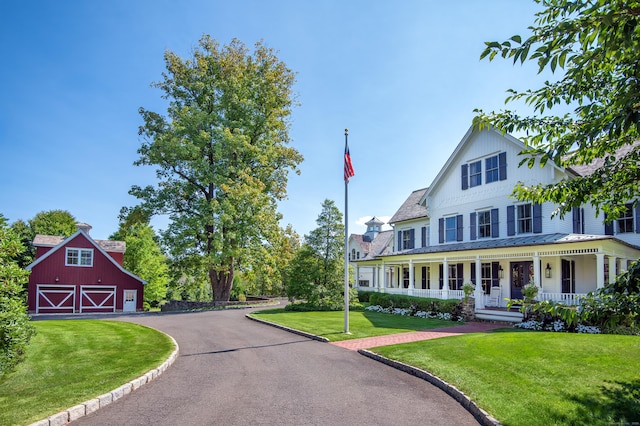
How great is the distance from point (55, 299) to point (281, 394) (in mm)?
30801

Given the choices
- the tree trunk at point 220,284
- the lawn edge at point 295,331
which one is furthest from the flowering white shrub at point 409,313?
the tree trunk at point 220,284

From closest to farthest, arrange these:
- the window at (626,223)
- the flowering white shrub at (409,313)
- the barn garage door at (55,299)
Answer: the window at (626,223) < the flowering white shrub at (409,313) < the barn garage door at (55,299)

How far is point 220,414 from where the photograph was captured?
641 centimetres

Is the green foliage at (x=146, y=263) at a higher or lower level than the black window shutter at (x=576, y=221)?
lower

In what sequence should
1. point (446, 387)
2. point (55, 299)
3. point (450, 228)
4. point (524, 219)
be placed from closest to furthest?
point (446, 387), point (524, 219), point (450, 228), point (55, 299)

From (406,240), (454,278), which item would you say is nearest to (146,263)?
(406,240)

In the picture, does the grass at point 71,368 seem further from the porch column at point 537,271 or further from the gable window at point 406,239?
the gable window at point 406,239

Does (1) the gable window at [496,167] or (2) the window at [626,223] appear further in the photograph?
(1) the gable window at [496,167]

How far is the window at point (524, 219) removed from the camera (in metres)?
21.0

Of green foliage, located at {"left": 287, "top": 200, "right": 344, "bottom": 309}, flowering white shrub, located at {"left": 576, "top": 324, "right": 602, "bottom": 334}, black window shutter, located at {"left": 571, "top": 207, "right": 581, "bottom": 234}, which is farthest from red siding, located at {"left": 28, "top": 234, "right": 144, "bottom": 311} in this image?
black window shutter, located at {"left": 571, "top": 207, "right": 581, "bottom": 234}

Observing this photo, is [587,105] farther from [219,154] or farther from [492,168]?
[219,154]

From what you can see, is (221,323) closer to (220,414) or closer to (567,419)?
(220,414)

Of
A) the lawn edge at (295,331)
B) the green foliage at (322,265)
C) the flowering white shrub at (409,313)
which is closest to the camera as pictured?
the lawn edge at (295,331)

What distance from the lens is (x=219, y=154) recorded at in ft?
98.4
